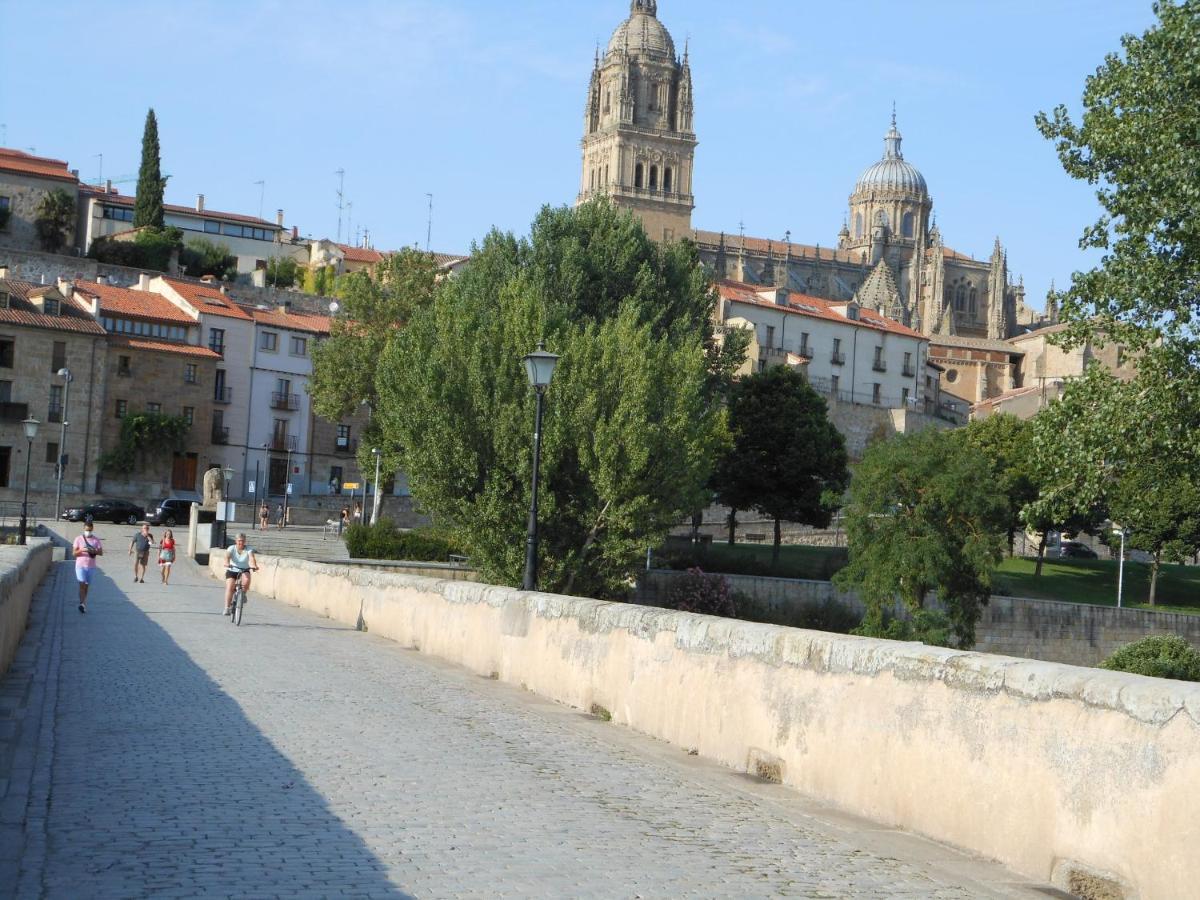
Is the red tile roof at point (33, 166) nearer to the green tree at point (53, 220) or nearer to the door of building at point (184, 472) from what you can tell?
the green tree at point (53, 220)

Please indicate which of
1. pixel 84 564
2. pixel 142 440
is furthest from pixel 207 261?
pixel 84 564

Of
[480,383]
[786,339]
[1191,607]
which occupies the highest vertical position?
[786,339]

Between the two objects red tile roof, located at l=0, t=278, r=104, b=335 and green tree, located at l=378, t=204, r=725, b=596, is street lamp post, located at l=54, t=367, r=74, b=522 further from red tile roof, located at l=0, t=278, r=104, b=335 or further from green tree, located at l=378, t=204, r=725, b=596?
green tree, located at l=378, t=204, r=725, b=596

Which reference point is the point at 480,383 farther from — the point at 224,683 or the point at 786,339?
the point at 786,339

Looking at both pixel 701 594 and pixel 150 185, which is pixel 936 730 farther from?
A: pixel 150 185

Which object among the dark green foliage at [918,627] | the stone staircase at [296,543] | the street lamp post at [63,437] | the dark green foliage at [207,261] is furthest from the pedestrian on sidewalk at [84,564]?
the dark green foliage at [207,261]

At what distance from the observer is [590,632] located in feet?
46.0

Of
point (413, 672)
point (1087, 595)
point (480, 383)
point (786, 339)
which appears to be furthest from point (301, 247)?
point (413, 672)

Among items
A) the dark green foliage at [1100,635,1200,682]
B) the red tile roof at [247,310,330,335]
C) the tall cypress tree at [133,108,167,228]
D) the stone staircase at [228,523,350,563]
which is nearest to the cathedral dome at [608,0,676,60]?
the tall cypress tree at [133,108,167,228]

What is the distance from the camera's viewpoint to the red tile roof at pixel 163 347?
74188 mm

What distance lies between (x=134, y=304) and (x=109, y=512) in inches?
639

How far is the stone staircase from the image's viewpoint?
55.7m

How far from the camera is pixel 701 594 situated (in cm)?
5228

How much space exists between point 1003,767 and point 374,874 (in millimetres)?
3281
